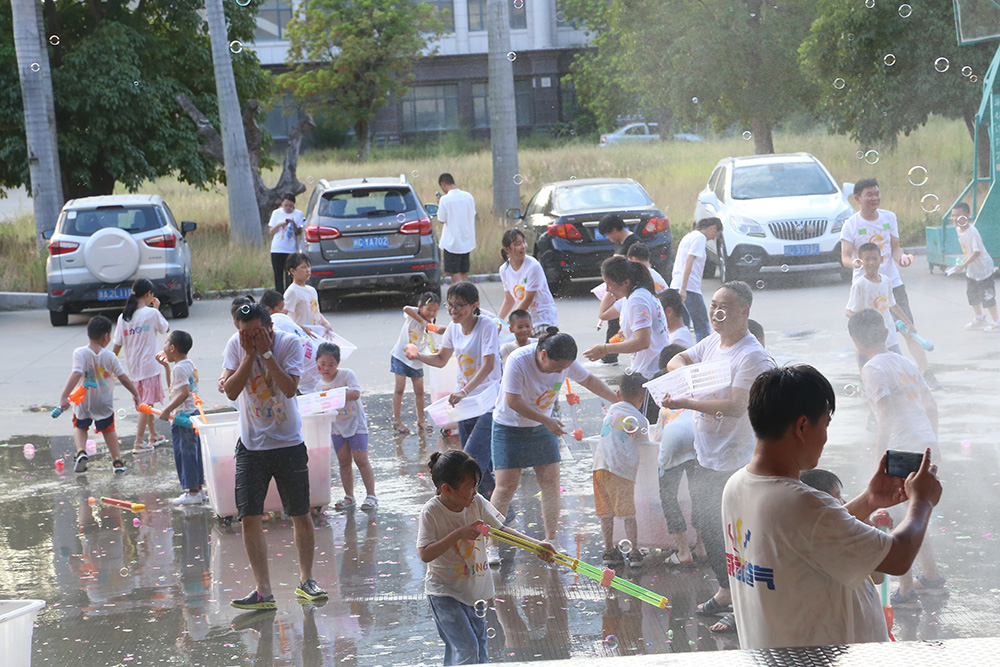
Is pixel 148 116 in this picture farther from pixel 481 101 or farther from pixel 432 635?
pixel 481 101

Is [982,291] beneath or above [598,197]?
beneath

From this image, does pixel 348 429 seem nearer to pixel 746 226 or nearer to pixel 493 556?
pixel 493 556

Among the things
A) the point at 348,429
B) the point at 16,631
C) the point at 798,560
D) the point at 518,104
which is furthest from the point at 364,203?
the point at 518,104

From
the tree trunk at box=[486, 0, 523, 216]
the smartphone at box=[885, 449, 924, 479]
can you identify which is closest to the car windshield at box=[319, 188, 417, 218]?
the tree trunk at box=[486, 0, 523, 216]

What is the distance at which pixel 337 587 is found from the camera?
5508 mm

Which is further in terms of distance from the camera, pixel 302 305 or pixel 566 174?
pixel 566 174

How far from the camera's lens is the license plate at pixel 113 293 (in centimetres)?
1495

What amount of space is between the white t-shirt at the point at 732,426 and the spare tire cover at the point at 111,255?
11359mm

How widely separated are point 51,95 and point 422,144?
16.6m

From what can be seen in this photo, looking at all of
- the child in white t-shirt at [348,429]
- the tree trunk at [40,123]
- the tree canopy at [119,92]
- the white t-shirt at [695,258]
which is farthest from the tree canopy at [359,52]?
the child in white t-shirt at [348,429]

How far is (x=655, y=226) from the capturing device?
14336 millimetres

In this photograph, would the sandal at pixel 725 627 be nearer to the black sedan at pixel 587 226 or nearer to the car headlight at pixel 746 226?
the black sedan at pixel 587 226

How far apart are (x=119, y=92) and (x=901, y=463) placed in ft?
66.2

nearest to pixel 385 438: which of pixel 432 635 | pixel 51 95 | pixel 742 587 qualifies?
pixel 432 635
